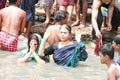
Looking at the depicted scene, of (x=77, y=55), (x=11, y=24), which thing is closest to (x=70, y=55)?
(x=77, y=55)

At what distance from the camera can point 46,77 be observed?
8.02 metres

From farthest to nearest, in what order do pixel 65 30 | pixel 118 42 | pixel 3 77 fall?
pixel 65 30 → pixel 3 77 → pixel 118 42

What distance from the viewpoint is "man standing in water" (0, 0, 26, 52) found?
9969 mm

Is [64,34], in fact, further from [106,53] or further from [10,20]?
[106,53]

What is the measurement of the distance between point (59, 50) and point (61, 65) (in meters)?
0.30

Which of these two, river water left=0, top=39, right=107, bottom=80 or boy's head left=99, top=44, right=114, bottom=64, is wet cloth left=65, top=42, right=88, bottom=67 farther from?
boy's head left=99, top=44, right=114, bottom=64

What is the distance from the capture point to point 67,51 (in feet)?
28.9

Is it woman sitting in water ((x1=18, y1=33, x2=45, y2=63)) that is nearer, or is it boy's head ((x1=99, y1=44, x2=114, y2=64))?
boy's head ((x1=99, y1=44, x2=114, y2=64))

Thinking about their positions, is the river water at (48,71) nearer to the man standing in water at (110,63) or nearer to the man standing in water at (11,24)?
the man standing in water at (11,24)

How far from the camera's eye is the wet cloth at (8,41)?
391 inches

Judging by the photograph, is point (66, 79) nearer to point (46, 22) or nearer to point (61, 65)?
point (61, 65)

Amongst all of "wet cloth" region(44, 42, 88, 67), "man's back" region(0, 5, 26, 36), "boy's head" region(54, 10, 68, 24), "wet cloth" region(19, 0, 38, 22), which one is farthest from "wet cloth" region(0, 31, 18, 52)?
"wet cloth" region(19, 0, 38, 22)

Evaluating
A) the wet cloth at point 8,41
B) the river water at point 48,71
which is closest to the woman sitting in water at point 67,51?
the river water at point 48,71

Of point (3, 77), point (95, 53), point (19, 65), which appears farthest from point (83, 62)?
point (3, 77)
